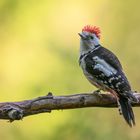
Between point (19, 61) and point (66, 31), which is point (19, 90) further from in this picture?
point (66, 31)

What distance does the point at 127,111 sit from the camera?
21.1ft

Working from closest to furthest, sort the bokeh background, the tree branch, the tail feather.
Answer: the tree branch, the tail feather, the bokeh background

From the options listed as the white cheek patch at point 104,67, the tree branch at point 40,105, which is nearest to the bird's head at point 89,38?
the white cheek patch at point 104,67

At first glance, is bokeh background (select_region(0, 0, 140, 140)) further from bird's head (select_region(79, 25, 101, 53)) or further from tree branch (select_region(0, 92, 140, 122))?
tree branch (select_region(0, 92, 140, 122))

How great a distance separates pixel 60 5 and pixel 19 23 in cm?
78

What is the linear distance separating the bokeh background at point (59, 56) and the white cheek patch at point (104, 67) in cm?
186

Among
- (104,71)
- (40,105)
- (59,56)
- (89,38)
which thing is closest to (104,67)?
(104,71)

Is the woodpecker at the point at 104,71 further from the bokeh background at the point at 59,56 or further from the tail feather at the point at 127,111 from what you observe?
the bokeh background at the point at 59,56

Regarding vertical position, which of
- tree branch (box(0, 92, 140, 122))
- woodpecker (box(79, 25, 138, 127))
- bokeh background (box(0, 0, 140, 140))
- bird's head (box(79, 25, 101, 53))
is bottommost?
tree branch (box(0, 92, 140, 122))

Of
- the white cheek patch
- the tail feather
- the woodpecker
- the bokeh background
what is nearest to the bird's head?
the woodpecker

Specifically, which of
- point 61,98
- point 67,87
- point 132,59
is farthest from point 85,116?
point 61,98

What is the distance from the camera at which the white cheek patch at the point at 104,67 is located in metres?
6.85

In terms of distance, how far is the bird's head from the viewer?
7.33 meters

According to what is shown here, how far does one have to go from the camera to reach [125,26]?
1053 cm
